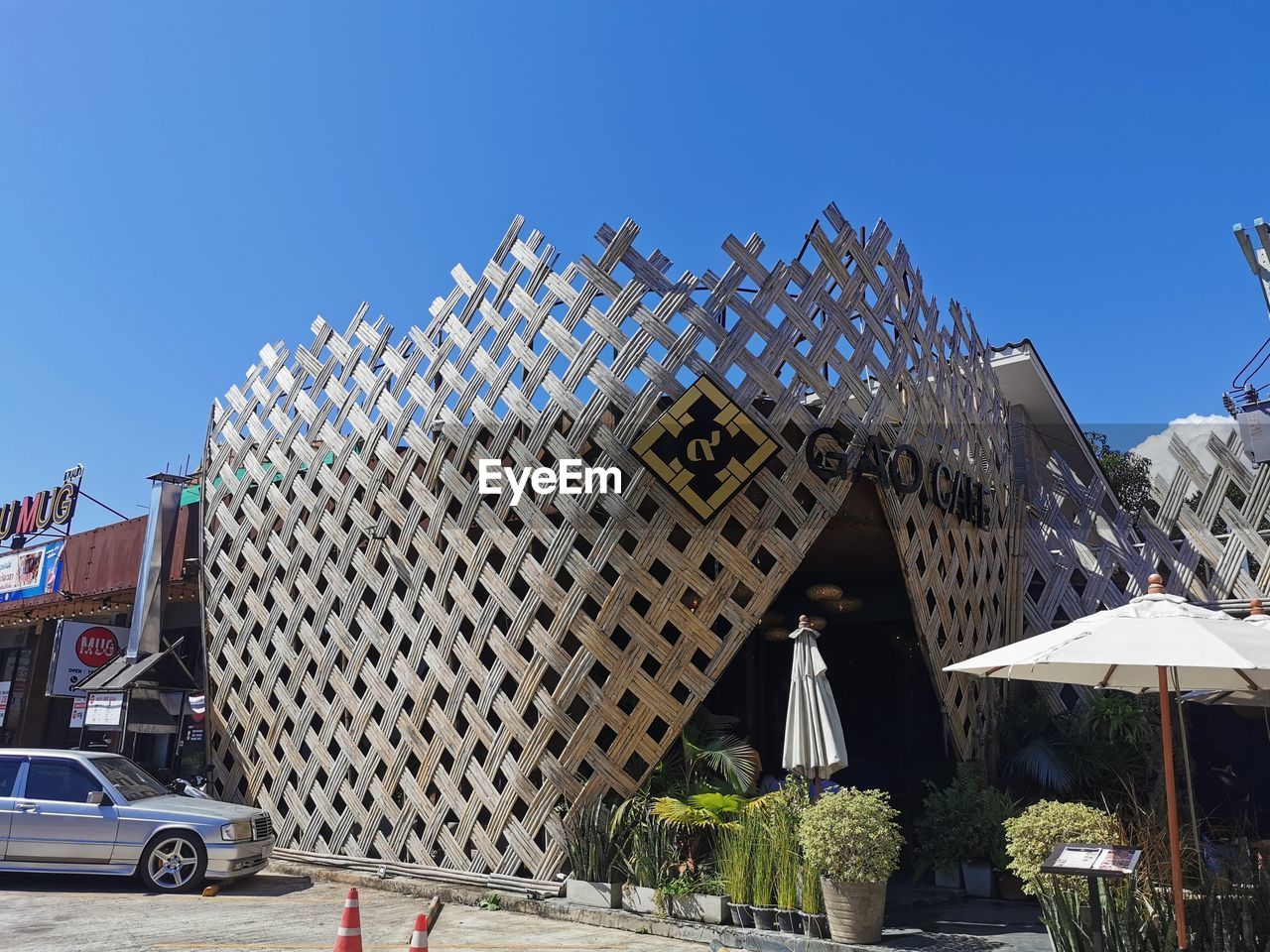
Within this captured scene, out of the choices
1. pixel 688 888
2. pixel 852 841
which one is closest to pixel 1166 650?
pixel 852 841

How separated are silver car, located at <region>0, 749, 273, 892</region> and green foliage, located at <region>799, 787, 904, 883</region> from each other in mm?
4620

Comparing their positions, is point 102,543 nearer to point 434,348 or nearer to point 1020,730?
point 434,348

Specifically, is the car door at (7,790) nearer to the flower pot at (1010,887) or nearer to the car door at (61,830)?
the car door at (61,830)

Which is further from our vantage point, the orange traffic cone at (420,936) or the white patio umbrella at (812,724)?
the white patio umbrella at (812,724)

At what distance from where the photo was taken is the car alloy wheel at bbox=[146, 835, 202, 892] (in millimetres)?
7188

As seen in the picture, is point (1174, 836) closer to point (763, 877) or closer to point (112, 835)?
point (763, 877)

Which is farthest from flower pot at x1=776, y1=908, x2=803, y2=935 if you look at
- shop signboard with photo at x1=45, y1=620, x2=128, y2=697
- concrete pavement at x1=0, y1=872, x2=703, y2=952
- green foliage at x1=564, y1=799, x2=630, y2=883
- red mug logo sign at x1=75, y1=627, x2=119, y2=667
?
red mug logo sign at x1=75, y1=627, x2=119, y2=667

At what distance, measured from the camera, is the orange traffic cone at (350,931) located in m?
4.12

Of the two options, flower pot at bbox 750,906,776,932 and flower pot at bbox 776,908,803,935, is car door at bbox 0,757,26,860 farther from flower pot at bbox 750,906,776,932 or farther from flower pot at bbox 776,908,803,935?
flower pot at bbox 776,908,803,935

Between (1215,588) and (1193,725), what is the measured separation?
1.48m

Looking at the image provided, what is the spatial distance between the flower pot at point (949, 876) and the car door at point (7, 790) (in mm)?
7469

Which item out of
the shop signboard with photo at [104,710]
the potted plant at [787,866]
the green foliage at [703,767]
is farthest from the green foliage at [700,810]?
the shop signboard with photo at [104,710]

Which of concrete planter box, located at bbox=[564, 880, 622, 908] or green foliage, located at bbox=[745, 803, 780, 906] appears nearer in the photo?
green foliage, located at bbox=[745, 803, 780, 906]

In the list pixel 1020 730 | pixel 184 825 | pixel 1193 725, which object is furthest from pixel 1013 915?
pixel 184 825
